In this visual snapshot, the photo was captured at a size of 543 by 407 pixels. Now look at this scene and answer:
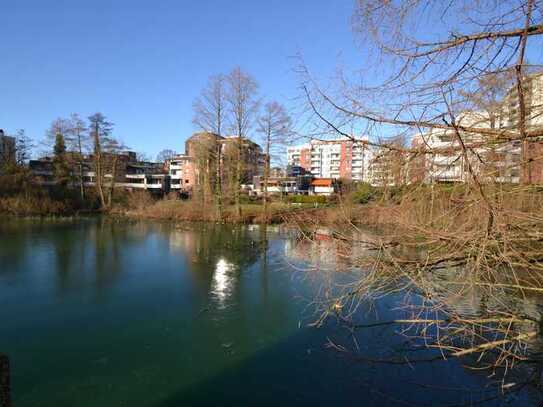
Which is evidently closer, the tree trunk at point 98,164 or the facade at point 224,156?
the facade at point 224,156

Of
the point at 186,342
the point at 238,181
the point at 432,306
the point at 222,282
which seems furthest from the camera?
the point at 238,181

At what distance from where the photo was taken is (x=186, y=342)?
4750mm

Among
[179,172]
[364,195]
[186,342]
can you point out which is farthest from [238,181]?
[179,172]

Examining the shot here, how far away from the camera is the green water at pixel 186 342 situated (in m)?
3.63

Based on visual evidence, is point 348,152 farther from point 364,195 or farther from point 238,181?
point 238,181

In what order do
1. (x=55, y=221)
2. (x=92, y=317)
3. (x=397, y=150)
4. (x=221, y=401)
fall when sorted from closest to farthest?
(x=397, y=150)
(x=221, y=401)
(x=92, y=317)
(x=55, y=221)

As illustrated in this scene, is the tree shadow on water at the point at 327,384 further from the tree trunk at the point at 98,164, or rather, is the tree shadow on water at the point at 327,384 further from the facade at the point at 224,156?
the tree trunk at the point at 98,164

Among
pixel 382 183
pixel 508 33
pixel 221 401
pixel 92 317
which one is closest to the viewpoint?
pixel 508 33

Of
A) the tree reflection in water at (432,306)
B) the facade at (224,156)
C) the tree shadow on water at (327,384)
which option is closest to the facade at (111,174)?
the facade at (224,156)

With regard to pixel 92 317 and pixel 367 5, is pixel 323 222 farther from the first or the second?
pixel 92 317

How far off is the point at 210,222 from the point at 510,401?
52.7 ft

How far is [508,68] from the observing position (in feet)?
5.07

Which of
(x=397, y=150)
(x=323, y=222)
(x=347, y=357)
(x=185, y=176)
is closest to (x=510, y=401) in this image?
(x=347, y=357)

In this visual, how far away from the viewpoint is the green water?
363 cm
